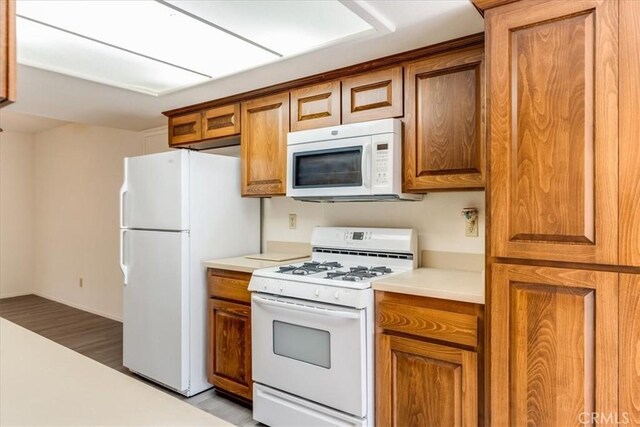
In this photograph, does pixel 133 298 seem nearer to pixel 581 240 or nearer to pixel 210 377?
pixel 210 377

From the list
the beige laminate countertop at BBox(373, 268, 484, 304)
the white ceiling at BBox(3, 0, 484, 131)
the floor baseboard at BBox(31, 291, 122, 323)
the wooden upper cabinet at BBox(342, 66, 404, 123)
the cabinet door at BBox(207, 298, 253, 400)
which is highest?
the white ceiling at BBox(3, 0, 484, 131)

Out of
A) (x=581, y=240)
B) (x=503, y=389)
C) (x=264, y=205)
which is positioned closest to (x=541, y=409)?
(x=503, y=389)

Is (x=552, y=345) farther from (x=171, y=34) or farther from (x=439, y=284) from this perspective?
(x=171, y=34)

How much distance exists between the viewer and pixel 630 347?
4.22ft

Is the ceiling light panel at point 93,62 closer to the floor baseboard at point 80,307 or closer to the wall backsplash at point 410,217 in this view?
the wall backsplash at point 410,217

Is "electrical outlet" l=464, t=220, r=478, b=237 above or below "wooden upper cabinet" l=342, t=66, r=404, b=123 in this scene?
below

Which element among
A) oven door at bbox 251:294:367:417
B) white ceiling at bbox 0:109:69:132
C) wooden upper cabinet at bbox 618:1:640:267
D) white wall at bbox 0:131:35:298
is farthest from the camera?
white wall at bbox 0:131:35:298

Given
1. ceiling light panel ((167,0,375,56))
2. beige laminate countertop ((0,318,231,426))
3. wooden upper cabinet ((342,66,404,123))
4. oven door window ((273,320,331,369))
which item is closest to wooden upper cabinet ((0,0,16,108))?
beige laminate countertop ((0,318,231,426))

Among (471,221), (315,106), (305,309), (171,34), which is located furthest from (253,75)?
(471,221)

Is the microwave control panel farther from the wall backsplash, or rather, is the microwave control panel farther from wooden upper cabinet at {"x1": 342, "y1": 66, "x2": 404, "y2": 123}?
the wall backsplash

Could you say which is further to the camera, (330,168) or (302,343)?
(330,168)

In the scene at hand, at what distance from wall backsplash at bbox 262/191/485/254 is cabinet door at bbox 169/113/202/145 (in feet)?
2.71

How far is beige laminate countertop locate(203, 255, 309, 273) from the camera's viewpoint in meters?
2.51

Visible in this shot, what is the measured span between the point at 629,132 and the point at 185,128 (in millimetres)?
2893
